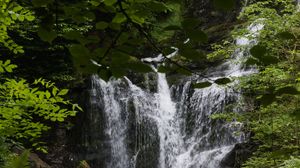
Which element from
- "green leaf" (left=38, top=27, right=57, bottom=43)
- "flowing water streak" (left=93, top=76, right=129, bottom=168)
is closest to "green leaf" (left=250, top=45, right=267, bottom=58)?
"green leaf" (left=38, top=27, right=57, bottom=43)

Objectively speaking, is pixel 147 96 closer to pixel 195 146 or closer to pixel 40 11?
pixel 195 146

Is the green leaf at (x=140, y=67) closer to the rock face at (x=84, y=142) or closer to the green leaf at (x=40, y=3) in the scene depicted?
the green leaf at (x=40, y=3)

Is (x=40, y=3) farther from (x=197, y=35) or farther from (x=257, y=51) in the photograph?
(x=257, y=51)

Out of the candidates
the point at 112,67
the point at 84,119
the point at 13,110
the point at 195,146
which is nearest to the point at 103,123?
the point at 84,119

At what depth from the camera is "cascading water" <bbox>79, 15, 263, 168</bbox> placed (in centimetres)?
984

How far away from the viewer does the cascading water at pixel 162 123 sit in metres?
9.84

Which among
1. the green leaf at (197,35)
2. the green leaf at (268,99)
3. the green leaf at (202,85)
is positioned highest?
the green leaf at (197,35)

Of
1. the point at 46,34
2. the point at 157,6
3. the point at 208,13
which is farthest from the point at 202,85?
the point at 208,13

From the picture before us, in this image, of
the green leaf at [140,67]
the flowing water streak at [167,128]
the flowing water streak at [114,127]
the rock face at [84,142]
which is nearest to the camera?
the green leaf at [140,67]

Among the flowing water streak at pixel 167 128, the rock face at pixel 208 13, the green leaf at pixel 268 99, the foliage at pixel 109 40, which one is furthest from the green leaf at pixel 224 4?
the rock face at pixel 208 13

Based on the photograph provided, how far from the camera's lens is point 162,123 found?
1093 cm

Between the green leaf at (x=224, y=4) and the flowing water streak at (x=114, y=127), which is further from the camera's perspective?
the flowing water streak at (x=114, y=127)

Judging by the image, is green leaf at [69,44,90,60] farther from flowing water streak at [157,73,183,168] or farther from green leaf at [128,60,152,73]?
flowing water streak at [157,73,183,168]

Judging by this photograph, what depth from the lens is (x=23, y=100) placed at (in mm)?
3486
